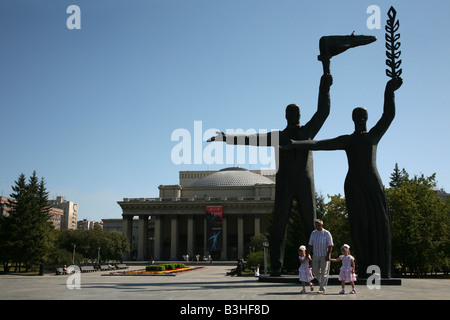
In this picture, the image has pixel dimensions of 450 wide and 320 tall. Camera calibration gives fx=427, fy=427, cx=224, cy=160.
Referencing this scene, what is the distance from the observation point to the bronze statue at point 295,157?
14.8 metres

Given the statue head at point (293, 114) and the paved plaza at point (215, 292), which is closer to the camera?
the paved plaza at point (215, 292)

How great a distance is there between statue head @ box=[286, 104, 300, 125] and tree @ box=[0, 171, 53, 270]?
1087 inches

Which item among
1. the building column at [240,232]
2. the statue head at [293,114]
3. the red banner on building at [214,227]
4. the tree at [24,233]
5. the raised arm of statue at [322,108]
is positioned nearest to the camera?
the raised arm of statue at [322,108]

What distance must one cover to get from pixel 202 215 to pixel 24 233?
55537 millimetres

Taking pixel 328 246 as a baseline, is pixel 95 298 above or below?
below

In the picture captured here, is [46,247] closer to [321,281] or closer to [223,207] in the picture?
[321,281]

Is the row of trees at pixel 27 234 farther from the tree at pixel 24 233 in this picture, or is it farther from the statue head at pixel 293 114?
the statue head at pixel 293 114

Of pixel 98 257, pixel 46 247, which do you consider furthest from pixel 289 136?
pixel 98 257

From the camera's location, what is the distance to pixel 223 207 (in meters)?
85.9

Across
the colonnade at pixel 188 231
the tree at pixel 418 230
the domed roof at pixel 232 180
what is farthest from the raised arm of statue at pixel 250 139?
the domed roof at pixel 232 180

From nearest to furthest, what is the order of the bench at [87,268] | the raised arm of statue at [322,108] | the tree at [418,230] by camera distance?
the raised arm of statue at [322,108]
the tree at [418,230]
the bench at [87,268]

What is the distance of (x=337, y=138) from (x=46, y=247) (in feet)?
100

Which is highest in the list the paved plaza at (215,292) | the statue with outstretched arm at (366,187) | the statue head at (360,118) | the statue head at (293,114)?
the statue head at (293,114)

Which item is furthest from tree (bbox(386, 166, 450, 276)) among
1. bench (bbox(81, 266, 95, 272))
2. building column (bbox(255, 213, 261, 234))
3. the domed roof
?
the domed roof
